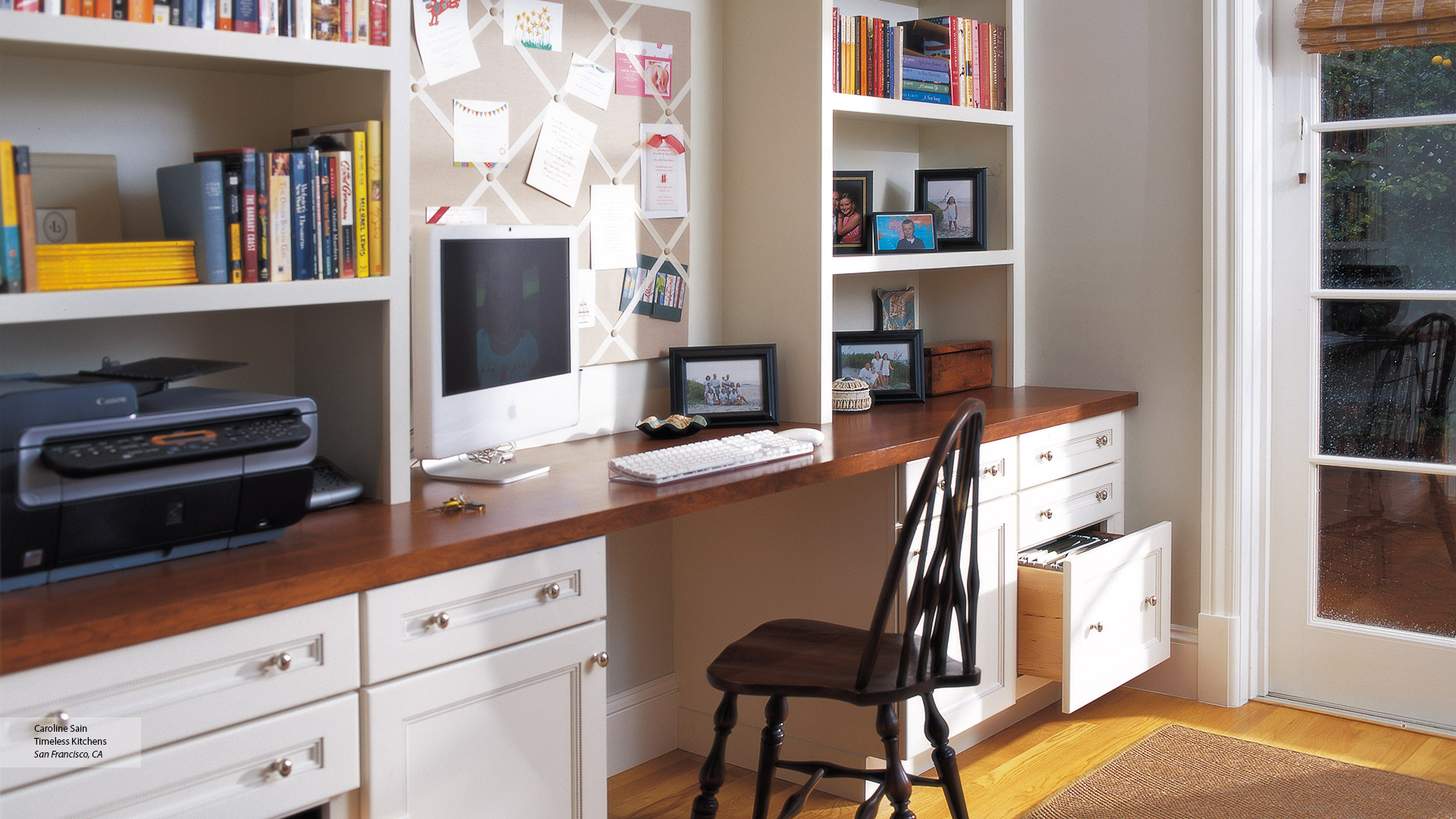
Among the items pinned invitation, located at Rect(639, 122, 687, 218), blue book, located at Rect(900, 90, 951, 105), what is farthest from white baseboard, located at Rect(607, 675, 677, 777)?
blue book, located at Rect(900, 90, 951, 105)

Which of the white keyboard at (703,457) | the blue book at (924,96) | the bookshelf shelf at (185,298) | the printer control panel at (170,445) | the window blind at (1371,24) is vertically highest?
the window blind at (1371,24)

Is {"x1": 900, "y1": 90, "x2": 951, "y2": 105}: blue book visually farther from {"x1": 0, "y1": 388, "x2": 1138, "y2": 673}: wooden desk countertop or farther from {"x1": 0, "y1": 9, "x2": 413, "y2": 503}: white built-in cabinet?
{"x1": 0, "y1": 9, "x2": 413, "y2": 503}: white built-in cabinet

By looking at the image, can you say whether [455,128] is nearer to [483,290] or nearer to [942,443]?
[483,290]

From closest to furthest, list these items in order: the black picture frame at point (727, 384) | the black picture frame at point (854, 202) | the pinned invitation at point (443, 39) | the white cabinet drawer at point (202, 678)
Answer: the white cabinet drawer at point (202, 678)
the pinned invitation at point (443, 39)
the black picture frame at point (727, 384)
the black picture frame at point (854, 202)

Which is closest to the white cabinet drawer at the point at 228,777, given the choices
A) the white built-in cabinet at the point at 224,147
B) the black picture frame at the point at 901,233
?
the white built-in cabinet at the point at 224,147

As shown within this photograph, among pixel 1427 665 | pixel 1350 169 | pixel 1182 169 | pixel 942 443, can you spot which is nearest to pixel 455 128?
pixel 942 443

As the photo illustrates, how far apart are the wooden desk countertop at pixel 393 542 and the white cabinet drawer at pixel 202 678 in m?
0.02

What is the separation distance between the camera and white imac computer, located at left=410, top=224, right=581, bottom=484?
1.88 meters

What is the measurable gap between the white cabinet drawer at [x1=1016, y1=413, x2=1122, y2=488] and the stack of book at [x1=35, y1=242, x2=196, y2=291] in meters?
1.80

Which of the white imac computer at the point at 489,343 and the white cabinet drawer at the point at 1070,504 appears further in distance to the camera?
the white cabinet drawer at the point at 1070,504

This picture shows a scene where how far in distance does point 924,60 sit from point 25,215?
2.12 metres

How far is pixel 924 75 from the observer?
9.74 ft

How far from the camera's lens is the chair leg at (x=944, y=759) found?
197 centimetres

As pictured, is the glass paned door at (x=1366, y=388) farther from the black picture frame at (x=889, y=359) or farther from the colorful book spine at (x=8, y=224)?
the colorful book spine at (x=8, y=224)
